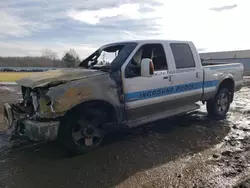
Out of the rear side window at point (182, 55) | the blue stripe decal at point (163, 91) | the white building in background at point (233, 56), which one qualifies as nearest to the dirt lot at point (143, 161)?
the blue stripe decal at point (163, 91)

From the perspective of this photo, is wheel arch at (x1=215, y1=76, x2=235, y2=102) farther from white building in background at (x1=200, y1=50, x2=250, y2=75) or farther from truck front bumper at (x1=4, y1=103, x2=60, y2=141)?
white building in background at (x1=200, y1=50, x2=250, y2=75)

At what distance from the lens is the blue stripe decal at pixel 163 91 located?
15.6 feet

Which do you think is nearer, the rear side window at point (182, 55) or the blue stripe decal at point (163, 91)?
the blue stripe decal at point (163, 91)

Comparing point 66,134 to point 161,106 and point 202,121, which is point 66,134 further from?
point 202,121

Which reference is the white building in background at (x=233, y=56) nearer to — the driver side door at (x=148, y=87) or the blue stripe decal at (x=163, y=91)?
the blue stripe decal at (x=163, y=91)

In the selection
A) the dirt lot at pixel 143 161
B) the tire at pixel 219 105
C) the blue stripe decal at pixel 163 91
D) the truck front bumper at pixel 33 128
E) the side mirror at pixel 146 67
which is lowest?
the dirt lot at pixel 143 161

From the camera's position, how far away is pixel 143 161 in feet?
13.5

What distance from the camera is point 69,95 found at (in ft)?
12.8

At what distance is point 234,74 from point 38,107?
5719 mm

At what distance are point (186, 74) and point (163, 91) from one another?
886 mm

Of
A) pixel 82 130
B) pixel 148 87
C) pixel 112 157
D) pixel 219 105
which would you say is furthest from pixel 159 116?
pixel 219 105

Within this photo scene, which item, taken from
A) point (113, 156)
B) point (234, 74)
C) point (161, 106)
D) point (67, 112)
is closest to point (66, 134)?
point (67, 112)

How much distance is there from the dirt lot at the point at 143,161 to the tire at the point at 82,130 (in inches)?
7.0

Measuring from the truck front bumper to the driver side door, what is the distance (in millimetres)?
1466
